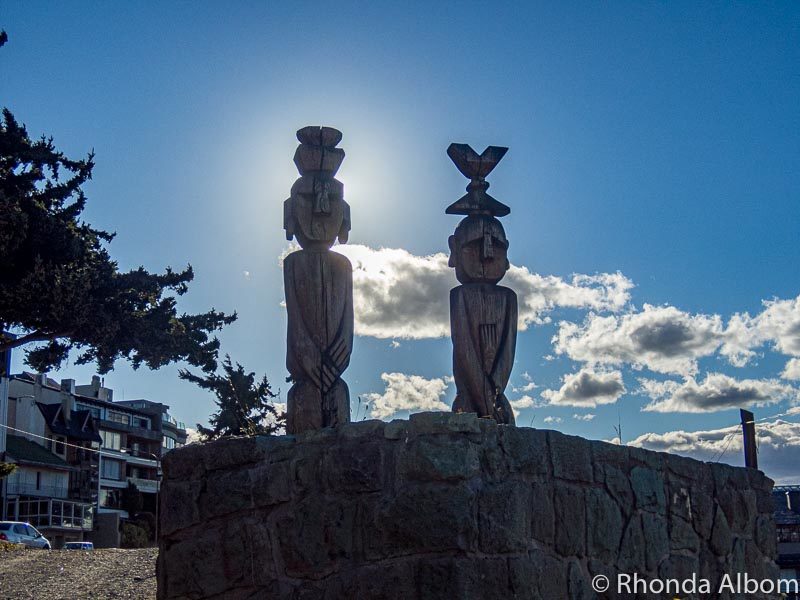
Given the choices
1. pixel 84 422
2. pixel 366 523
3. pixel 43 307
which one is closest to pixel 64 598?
pixel 43 307

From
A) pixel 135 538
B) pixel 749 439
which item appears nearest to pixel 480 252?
pixel 749 439

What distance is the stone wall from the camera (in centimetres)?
534

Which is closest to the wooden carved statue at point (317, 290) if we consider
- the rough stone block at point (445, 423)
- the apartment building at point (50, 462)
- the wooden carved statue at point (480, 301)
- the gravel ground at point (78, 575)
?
the wooden carved statue at point (480, 301)

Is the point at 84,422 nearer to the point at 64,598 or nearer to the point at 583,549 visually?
the point at 64,598

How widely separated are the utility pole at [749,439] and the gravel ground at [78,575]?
374 inches

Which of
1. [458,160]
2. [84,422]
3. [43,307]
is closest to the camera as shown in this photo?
[458,160]

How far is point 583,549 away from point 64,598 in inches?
320

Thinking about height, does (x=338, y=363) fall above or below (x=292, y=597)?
above

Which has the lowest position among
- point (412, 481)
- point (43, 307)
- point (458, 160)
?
point (412, 481)

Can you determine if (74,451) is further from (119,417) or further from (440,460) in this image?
(440,460)

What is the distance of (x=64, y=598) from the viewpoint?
11992mm

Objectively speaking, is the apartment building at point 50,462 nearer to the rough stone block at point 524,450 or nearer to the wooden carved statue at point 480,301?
the wooden carved statue at point 480,301

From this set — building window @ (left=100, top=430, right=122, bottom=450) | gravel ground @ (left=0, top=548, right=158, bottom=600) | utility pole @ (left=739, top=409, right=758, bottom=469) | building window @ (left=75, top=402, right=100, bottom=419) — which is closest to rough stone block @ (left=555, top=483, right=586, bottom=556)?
gravel ground @ (left=0, top=548, right=158, bottom=600)

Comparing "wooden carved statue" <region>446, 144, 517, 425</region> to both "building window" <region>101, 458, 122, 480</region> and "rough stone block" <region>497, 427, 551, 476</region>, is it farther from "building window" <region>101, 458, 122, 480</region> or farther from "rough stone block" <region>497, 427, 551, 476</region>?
"building window" <region>101, 458, 122, 480</region>
